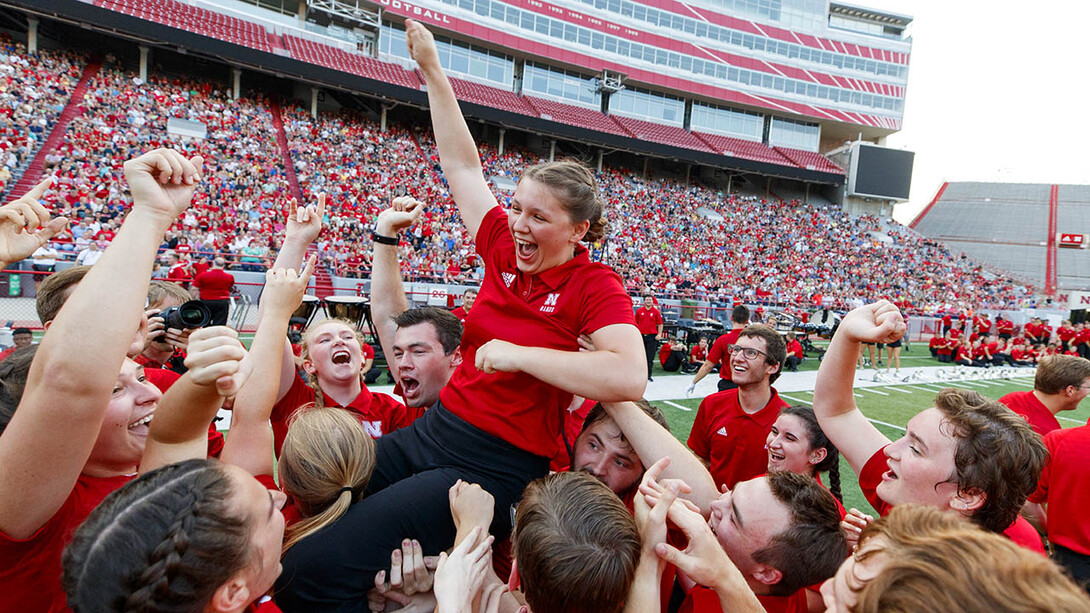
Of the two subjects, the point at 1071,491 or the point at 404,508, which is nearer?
the point at 404,508

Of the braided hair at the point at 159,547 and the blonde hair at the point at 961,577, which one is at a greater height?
the blonde hair at the point at 961,577

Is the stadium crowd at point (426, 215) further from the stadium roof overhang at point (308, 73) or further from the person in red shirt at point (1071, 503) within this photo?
the person in red shirt at point (1071, 503)

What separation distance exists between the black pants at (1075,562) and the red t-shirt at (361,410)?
3862 mm

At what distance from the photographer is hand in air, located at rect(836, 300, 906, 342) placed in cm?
224

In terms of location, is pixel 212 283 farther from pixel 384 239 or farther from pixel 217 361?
pixel 217 361

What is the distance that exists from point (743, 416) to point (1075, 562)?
6.34 feet

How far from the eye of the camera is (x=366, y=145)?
27.3m

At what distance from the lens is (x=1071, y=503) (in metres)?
3.23

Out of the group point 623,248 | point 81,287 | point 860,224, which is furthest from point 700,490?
point 860,224

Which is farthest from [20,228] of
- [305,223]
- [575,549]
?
[575,549]

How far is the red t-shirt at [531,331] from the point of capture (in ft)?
6.88

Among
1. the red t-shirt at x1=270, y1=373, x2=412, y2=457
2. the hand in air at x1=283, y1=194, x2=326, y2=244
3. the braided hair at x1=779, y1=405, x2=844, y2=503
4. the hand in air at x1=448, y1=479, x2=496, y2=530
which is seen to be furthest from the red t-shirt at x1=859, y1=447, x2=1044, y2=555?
the hand in air at x1=283, y1=194, x2=326, y2=244

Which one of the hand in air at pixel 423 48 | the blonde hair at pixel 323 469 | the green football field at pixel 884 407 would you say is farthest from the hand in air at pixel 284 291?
the green football field at pixel 884 407

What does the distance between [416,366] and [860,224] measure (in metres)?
47.3
